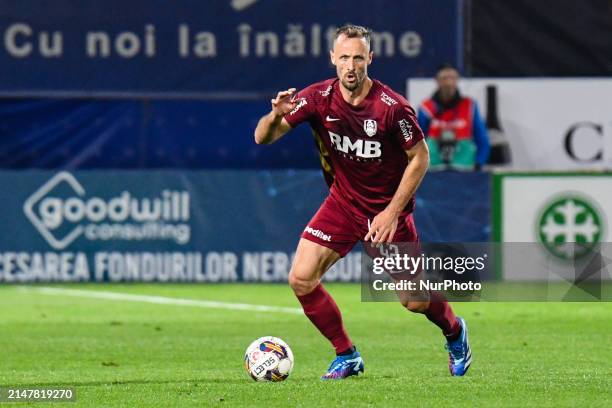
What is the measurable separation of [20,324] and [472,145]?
7116 millimetres

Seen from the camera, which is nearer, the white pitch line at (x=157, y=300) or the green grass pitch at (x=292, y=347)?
the green grass pitch at (x=292, y=347)

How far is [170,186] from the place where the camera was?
18.6m

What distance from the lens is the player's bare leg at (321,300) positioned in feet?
32.2

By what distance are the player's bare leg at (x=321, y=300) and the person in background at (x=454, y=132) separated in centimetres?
935

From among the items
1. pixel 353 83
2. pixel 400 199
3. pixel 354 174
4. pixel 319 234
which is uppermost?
pixel 353 83

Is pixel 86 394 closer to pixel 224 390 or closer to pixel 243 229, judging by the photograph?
pixel 224 390

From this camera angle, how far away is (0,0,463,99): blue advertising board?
19.7m

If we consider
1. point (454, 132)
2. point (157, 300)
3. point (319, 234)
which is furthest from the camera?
point (454, 132)

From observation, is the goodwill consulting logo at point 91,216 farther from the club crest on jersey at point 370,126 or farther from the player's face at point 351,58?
the player's face at point 351,58

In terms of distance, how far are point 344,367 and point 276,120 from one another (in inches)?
62.2

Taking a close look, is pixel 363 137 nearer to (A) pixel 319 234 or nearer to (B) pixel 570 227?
(A) pixel 319 234

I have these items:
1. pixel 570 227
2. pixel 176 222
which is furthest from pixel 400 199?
pixel 176 222

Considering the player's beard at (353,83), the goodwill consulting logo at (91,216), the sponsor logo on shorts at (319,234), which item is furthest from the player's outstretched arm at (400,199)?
the goodwill consulting logo at (91,216)

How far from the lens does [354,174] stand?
394 inches
